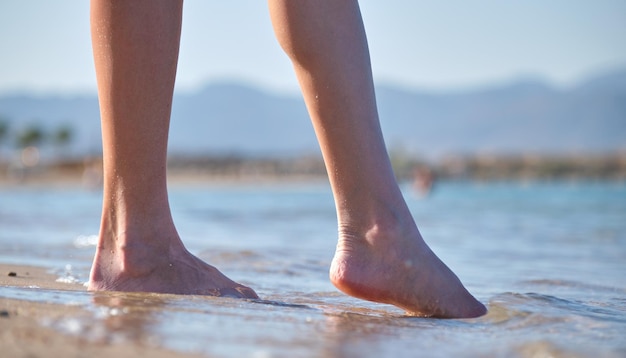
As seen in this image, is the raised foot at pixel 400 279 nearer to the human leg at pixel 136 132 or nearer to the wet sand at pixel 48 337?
the human leg at pixel 136 132

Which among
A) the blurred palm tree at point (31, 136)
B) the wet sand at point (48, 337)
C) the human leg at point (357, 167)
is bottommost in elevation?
the wet sand at point (48, 337)

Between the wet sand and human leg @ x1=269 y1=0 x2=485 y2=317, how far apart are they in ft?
1.76

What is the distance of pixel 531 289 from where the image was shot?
7.45ft

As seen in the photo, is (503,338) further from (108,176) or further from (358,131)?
(108,176)

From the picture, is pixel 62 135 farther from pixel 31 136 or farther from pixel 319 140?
pixel 319 140

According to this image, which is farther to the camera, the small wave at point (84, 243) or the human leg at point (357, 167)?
the small wave at point (84, 243)

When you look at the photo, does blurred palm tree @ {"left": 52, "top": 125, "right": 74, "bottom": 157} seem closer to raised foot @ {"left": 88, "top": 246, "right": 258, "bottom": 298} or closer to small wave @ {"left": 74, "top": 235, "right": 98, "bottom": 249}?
small wave @ {"left": 74, "top": 235, "right": 98, "bottom": 249}

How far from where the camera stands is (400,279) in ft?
4.97

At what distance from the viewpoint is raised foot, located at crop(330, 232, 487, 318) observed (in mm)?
1516

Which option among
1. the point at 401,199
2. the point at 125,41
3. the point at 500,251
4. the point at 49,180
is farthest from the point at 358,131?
the point at 49,180

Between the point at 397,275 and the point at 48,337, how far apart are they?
2.38ft

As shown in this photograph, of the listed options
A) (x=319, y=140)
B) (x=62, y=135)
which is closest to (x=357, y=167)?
(x=319, y=140)

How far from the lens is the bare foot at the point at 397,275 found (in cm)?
151

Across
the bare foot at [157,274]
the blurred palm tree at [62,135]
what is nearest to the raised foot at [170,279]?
the bare foot at [157,274]
